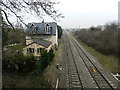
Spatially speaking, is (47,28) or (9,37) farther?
(47,28)

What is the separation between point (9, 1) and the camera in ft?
17.2

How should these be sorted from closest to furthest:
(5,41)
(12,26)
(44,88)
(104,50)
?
(12,26)
(44,88)
(5,41)
(104,50)

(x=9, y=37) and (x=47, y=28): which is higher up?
(x=47, y=28)

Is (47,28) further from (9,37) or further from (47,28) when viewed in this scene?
(9,37)

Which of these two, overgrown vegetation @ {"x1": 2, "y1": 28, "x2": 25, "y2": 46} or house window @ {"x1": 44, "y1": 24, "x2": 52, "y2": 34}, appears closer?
overgrown vegetation @ {"x1": 2, "y1": 28, "x2": 25, "y2": 46}

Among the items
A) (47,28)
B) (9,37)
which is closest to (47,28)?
(47,28)

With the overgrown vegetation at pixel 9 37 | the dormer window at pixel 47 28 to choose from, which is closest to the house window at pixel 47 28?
the dormer window at pixel 47 28

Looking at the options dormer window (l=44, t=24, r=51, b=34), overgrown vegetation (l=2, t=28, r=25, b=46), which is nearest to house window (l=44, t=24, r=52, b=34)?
dormer window (l=44, t=24, r=51, b=34)

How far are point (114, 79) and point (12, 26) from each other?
26.6ft

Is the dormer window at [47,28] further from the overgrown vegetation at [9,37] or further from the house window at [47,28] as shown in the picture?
the overgrown vegetation at [9,37]

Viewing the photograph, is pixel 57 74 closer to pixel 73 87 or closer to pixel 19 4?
pixel 73 87

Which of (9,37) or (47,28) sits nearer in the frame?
(9,37)

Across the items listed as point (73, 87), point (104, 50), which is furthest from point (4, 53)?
point (104, 50)

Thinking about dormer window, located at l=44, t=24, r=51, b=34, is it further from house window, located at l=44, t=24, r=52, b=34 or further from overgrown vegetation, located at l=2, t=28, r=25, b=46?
overgrown vegetation, located at l=2, t=28, r=25, b=46
